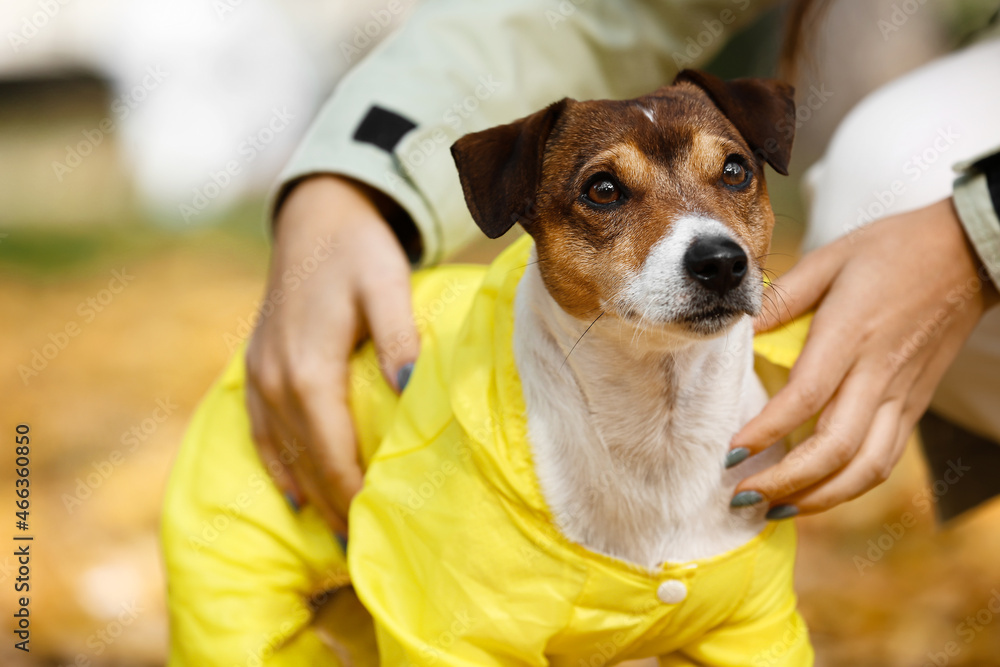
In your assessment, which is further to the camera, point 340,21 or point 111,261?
point 340,21

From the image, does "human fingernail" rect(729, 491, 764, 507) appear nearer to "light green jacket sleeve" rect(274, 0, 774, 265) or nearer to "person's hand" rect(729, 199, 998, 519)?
"person's hand" rect(729, 199, 998, 519)

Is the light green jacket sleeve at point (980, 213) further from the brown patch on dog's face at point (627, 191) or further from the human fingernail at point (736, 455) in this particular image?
the human fingernail at point (736, 455)

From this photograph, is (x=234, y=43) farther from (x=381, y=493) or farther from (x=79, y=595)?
(x=381, y=493)

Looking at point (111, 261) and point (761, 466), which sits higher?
point (761, 466)

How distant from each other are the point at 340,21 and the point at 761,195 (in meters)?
5.80

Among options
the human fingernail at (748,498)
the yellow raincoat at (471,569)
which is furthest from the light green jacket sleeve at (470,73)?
the human fingernail at (748,498)

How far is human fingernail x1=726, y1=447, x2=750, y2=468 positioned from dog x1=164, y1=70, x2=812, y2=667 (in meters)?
0.02

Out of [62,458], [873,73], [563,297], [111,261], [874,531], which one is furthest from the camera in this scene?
[111,261]

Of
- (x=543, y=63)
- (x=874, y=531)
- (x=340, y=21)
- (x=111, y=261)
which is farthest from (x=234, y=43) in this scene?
(x=874, y=531)

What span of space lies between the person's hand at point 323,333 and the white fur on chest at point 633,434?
36 centimetres

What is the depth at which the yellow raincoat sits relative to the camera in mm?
1321

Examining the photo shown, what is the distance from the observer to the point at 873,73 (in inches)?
154

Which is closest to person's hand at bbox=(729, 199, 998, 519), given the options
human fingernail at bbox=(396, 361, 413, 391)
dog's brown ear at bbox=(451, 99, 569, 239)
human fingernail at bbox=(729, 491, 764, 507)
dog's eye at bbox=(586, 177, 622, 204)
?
human fingernail at bbox=(729, 491, 764, 507)

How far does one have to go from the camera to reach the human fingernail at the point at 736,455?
1378mm
